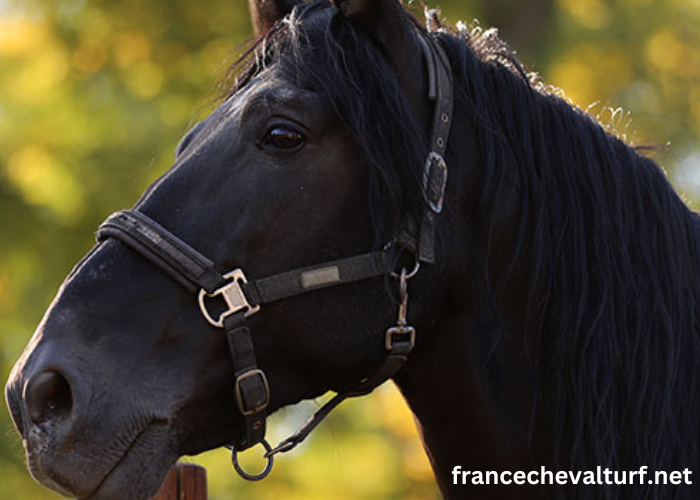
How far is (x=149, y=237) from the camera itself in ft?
8.09

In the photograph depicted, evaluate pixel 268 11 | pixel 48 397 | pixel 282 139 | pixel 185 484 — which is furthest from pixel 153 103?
pixel 48 397

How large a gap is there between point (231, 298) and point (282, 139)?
424mm

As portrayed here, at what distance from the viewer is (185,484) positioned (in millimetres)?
3166

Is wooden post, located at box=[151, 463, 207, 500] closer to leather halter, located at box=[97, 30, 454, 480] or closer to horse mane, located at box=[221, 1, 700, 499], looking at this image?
leather halter, located at box=[97, 30, 454, 480]

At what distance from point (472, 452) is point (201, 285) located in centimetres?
88

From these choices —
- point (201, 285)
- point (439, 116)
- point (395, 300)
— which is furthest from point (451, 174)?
point (201, 285)

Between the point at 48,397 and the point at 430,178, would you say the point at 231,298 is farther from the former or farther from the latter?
the point at 430,178

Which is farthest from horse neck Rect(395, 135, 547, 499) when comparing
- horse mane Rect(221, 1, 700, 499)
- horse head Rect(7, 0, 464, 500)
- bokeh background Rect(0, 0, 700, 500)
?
bokeh background Rect(0, 0, 700, 500)

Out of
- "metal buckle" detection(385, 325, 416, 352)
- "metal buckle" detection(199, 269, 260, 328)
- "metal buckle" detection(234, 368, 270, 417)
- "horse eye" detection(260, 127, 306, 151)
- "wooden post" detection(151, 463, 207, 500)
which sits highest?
"horse eye" detection(260, 127, 306, 151)

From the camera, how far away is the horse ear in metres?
3.13

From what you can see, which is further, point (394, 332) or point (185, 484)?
point (185, 484)

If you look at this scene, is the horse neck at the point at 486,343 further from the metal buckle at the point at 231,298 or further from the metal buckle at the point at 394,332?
the metal buckle at the point at 231,298

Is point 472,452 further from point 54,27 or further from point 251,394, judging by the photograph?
point 54,27

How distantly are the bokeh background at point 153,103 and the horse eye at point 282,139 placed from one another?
7219 millimetres
